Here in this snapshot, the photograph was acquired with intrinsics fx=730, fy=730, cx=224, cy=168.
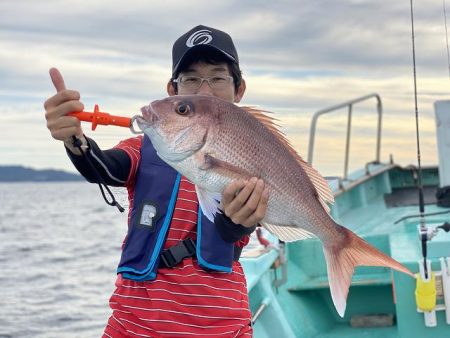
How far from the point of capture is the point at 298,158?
2924mm

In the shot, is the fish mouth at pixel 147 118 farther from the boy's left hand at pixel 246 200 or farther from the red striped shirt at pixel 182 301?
the red striped shirt at pixel 182 301

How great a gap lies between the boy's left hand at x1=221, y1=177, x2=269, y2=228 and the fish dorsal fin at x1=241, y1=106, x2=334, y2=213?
0.84ft

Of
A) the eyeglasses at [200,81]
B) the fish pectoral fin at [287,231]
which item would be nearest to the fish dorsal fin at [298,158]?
the fish pectoral fin at [287,231]

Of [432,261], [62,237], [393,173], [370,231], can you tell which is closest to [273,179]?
[432,261]

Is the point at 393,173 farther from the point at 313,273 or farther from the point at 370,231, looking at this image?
the point at 313,273

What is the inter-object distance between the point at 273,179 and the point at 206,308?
659mm

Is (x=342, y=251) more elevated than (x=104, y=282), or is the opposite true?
(x=342, y=251)

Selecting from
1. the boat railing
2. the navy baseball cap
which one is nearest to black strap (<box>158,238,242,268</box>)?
the navy baseball cap

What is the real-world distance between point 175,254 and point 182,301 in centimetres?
20

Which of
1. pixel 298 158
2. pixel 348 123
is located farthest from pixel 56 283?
pixel 298 158

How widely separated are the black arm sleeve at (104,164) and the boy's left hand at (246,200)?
56 centimetres

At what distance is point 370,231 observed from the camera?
791cm

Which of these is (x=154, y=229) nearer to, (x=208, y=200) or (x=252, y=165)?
(x=208, y=200)

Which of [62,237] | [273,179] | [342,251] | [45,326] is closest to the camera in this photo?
[273,179]
